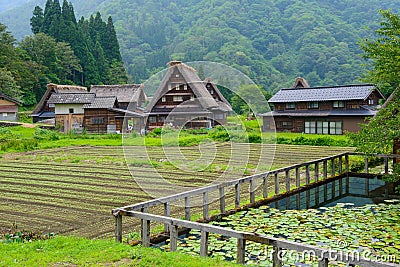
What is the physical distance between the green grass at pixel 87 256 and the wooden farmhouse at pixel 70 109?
30.7 m

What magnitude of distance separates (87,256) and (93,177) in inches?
344

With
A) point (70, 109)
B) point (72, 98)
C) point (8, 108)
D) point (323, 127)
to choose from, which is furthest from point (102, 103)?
point (323, 127)

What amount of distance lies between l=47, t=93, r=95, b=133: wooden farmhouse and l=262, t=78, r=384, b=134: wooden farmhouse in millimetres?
16837

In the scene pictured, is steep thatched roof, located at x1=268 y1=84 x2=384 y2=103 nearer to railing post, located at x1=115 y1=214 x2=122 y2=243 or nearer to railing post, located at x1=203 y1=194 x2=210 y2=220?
railing post, located at x1=203 y1=194 x2=210 y2=220

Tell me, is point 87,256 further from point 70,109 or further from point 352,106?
point 70,109

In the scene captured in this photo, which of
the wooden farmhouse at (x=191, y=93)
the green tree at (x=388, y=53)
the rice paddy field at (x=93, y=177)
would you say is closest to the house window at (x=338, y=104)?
the rice paddy field at (x=93, y=177)

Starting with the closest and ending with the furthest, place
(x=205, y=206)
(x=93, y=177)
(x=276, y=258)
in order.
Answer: (x=276, y=258) → (x=205, y=206) → (x=93, y=177)

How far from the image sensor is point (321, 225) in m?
7.70

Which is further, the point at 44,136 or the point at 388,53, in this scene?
the point at 44,136

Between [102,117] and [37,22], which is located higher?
[37,22]

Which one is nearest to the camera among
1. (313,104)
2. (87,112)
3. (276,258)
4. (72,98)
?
(276,258)

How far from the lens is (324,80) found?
5953 centimetres

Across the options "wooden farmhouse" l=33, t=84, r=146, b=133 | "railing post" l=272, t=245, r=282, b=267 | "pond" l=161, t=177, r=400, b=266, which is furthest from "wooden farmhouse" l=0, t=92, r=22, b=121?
"railing post" l=272, t=245, r=282, b=267

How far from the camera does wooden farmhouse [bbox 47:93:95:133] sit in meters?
35.4
